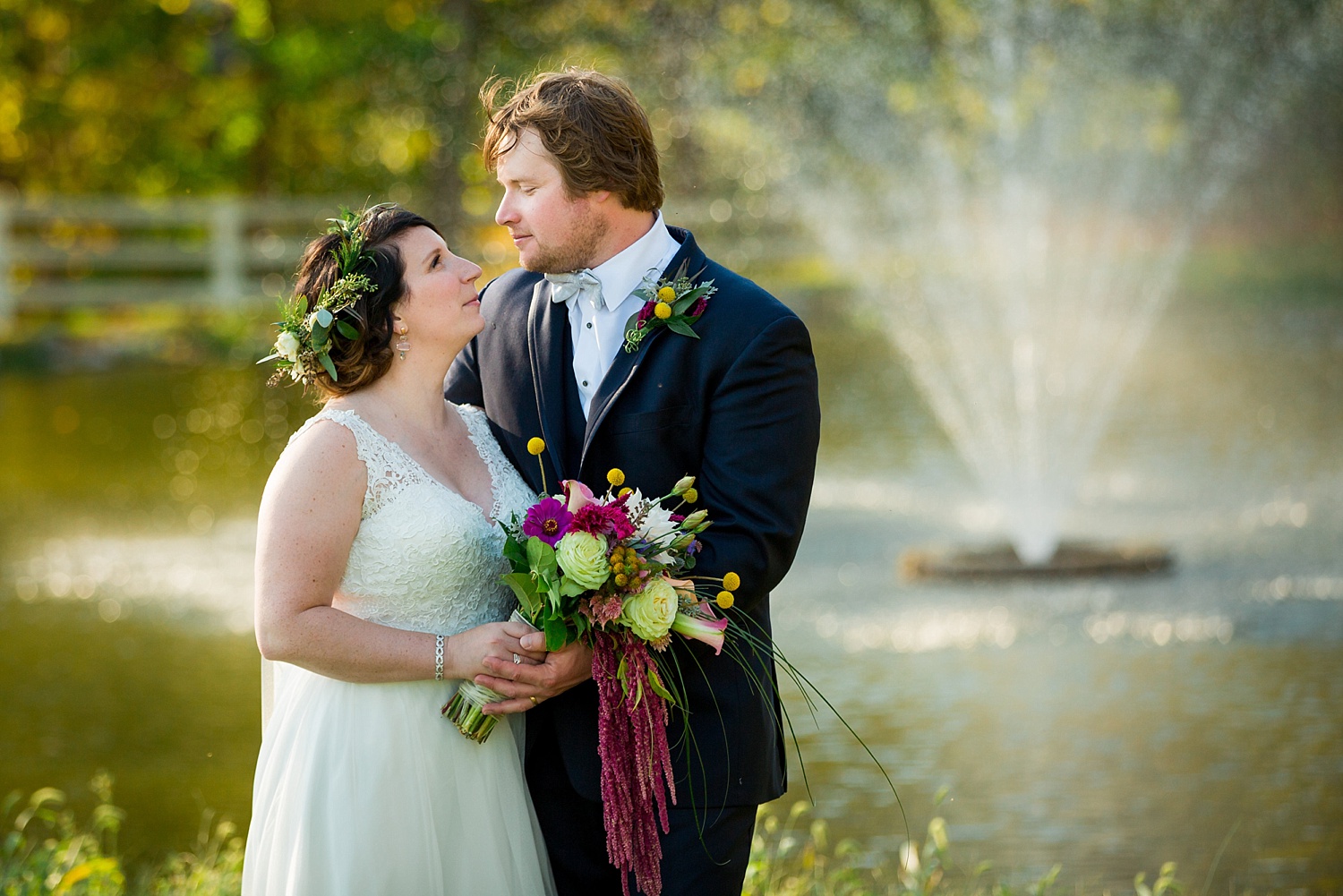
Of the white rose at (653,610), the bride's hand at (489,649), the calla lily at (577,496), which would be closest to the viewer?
the white rose at (653,610)

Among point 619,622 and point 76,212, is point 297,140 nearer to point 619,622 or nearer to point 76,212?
point 76,212

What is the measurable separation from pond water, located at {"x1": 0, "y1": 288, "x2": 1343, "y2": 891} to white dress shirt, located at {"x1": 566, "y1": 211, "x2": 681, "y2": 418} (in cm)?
129

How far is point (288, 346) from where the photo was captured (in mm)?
2945

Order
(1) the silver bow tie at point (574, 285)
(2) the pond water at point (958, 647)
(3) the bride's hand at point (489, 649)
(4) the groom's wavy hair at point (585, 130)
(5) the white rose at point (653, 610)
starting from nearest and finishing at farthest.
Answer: (5) the white rose at point (653, 610)
(3) the bride's hand at point (489, 649)
(4) the groom's wavy hair at point (585, 130)
(1) the silver bow tie at point (574, 285)
(2) the pond water at point (958, 647)

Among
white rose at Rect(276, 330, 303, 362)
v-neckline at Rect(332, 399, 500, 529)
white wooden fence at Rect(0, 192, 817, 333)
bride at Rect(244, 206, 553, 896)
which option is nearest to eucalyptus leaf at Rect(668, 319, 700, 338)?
bride at Rect(244, 206, 553, 896)

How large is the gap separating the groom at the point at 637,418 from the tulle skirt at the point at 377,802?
191 millimetres

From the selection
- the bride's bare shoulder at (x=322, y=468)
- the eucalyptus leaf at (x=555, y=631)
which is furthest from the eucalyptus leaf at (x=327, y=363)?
the eucalyptus leaf at (x=555, y=631)

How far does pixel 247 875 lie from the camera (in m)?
2.99

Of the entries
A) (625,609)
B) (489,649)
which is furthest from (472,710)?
(625,609)

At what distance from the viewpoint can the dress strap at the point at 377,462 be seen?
9.57 feet

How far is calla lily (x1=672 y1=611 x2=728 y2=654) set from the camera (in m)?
2.69

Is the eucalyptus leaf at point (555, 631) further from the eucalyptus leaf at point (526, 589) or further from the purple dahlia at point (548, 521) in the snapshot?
the purple dahlia at point (548, 521)

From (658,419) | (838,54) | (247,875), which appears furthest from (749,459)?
(838,54)

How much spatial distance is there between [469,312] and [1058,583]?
5533mm
